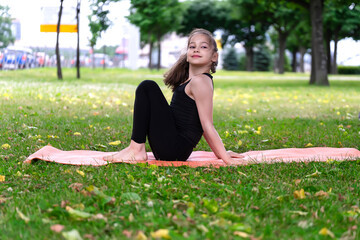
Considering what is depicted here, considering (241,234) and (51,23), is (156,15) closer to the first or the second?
(51,23)

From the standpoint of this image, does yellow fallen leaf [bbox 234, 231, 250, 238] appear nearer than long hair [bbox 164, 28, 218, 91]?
Yes

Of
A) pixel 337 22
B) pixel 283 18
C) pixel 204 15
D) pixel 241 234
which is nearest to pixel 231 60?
pixel 204 15

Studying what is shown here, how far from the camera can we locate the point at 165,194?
11.1 feet

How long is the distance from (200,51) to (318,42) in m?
16.8

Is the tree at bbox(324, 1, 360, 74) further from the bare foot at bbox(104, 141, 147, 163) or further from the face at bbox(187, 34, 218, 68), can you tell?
the bare foot at bbox(104, 141, 147, 163)

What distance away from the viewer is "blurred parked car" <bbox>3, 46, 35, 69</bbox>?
89.2 feet

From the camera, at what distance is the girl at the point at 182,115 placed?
4383mm

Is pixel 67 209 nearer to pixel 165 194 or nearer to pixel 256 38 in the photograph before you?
pixel 165 194

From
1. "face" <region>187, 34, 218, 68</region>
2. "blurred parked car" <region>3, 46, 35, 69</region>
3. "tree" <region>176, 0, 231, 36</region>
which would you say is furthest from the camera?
"tree" <region>176, 0, 231, 36</region>

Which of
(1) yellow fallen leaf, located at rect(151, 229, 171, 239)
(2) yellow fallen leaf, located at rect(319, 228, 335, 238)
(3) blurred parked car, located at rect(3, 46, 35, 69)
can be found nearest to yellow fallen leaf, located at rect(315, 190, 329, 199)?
(2) yellow fallen leaf, located at rect(319, 228, 335, 238)

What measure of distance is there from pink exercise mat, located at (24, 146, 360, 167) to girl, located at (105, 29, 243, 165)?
136 millimetres

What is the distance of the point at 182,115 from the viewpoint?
4531 mm

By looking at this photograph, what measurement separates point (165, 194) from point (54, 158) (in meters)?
1.69

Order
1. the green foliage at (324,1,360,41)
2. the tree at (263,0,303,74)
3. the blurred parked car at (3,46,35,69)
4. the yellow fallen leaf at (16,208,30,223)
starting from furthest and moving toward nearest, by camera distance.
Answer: the tree at (263,0,303,74), the green foliage at (324,1,360,41), the blurred parked car at (3,46,35,69), the yellow fallen leaf at (16,208,30,223)
